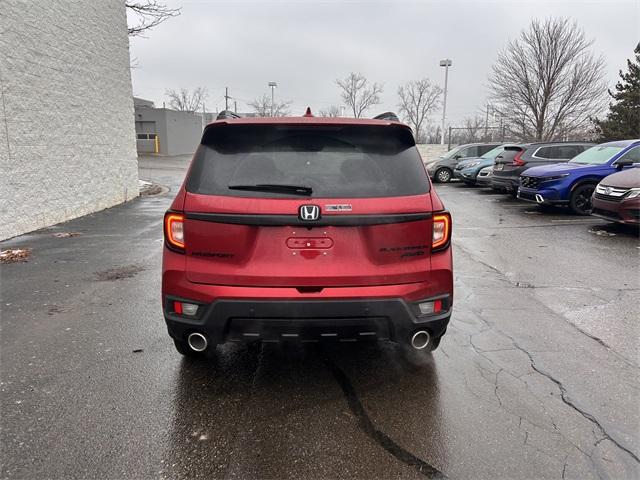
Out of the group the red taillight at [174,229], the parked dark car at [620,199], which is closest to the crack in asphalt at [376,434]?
the red taillight at [174,229]

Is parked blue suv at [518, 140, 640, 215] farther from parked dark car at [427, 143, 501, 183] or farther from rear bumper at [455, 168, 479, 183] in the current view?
parked dark car at [427, 143, 501, 183]

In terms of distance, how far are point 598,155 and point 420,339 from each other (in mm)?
10433

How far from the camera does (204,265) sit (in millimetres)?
2779

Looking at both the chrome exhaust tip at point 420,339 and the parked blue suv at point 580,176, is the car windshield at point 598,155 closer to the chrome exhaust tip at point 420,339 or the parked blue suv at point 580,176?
the parked blue suv at point 580,176

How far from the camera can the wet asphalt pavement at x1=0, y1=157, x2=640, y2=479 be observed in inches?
95.7

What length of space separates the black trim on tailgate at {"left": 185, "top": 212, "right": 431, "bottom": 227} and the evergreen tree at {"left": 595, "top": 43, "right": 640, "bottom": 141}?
2991cm

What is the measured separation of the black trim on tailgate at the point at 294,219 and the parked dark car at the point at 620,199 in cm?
730

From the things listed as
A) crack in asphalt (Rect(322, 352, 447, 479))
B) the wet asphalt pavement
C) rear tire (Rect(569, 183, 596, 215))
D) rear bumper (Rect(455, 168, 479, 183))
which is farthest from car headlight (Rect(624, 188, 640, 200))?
rear bumper (Rect(455, 168, 479, 183))

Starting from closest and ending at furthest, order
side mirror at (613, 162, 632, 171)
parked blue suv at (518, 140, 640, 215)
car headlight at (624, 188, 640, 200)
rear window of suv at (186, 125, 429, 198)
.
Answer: rear window of suv at (186, 125, 429, 198) → car headlight at (624, 188, 640, 200) → side mirror at (613, 162, 632, 171) → parked blue suv at (518, 140, 640, 215)

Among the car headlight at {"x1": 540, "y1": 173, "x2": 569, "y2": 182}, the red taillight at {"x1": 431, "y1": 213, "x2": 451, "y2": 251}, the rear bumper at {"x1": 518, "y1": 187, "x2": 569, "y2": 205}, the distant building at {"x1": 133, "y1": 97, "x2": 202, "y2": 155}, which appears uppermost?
the distant building at {"x1": 133, "y1": 97, "x2": 202, "y2": 155}

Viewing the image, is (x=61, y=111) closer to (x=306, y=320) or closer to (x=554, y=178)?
(x=306, y=320)

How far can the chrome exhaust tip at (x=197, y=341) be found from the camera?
2.86 meters

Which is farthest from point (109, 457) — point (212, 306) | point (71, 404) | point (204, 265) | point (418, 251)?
point (418, 251)

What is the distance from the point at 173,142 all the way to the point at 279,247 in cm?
4426
